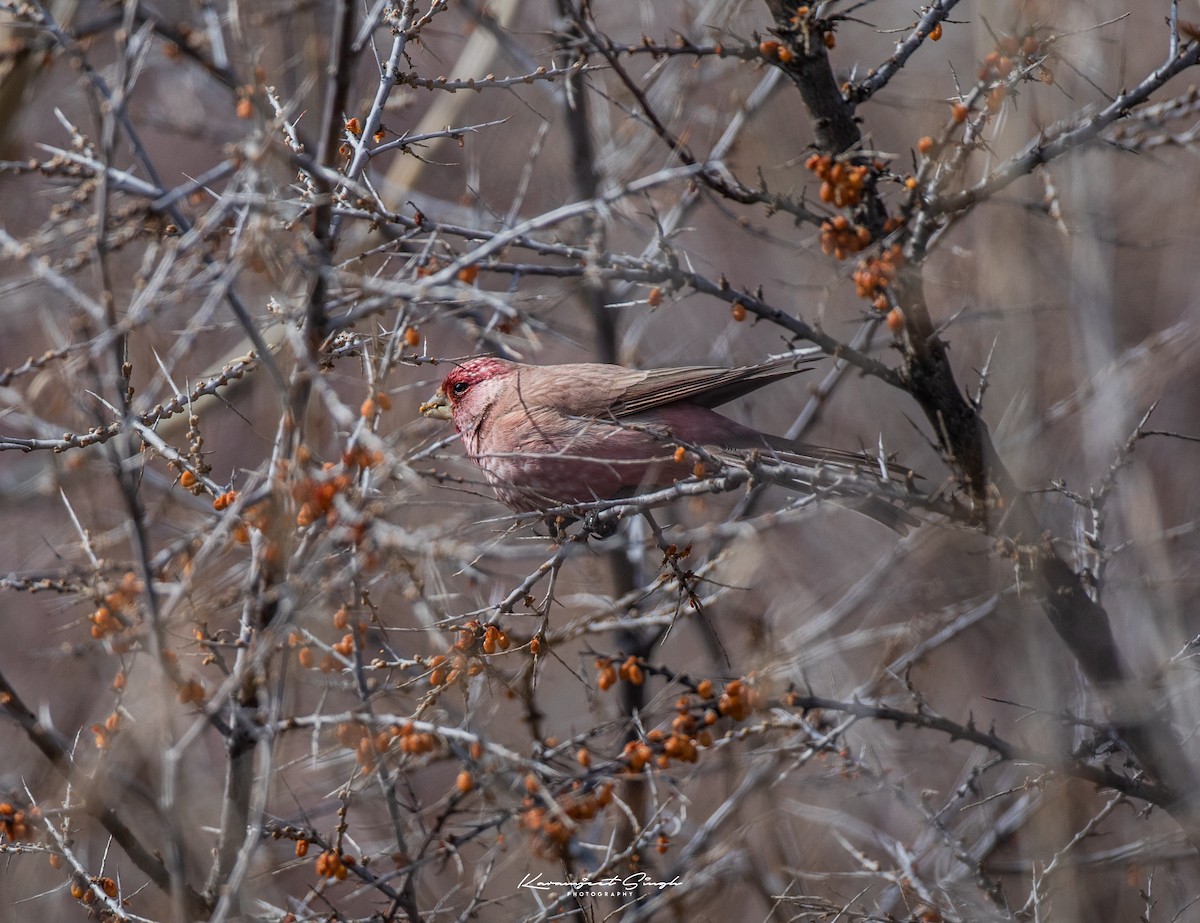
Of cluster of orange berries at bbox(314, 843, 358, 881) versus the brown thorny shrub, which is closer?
the brown thorny shrub

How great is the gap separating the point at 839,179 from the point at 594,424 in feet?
7.11

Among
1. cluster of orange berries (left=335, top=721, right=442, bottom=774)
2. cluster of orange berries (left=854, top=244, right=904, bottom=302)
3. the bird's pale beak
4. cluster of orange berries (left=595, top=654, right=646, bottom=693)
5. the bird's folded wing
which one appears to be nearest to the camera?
cluster of orange berries (left=335, top=721, right=442, bottom=774)

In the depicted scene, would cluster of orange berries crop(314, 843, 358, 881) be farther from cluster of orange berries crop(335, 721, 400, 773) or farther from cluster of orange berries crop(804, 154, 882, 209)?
cluster of orange berries crop(804, 154, 882, 209)

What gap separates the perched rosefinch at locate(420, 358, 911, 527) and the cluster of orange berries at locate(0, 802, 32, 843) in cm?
231

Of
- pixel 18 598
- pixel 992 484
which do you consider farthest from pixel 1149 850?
pixel 18 598

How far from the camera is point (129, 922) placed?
3.23 meters

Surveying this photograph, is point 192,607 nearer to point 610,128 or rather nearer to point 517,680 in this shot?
point 517,680

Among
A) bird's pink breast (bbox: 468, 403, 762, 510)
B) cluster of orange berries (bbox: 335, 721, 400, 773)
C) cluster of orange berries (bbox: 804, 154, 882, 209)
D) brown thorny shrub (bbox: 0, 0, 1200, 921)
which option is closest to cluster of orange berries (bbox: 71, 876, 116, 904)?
brown thorny shrub (bbox: 0, 0, 1200, 921)

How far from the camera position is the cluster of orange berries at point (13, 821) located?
3.12m

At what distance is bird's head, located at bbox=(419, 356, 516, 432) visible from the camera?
18.9ft

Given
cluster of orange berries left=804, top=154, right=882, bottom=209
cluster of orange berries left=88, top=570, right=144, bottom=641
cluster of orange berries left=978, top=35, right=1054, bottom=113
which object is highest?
cluster of orange berries left=978, top=35, right=1054, bottom=113

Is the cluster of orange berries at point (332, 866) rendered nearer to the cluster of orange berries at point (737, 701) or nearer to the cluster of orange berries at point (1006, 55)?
the cluster of orange berries at point (737, 701)

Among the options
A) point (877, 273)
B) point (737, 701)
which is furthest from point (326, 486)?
point (877, 273)

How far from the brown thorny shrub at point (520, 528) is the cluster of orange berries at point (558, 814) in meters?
0.02
